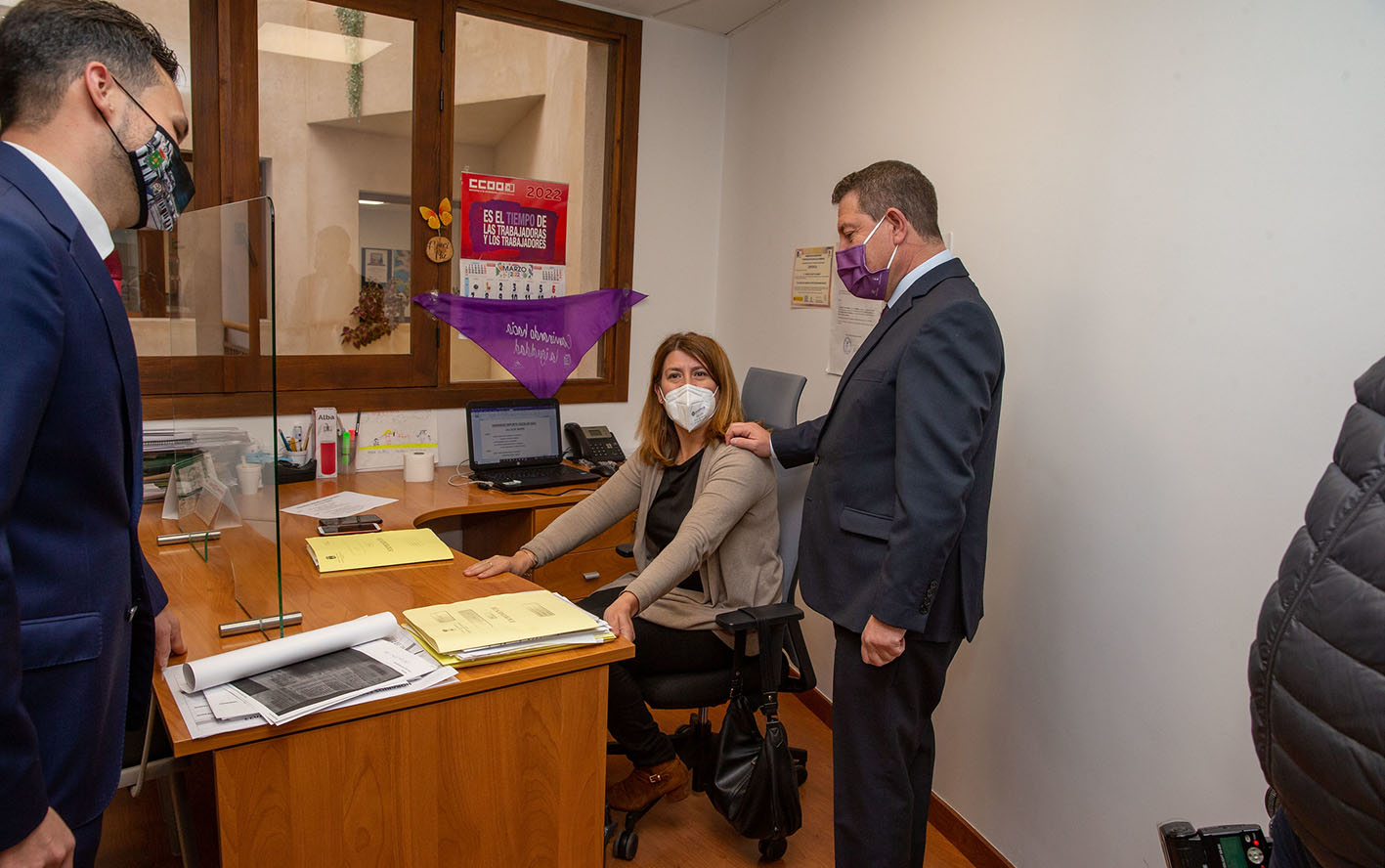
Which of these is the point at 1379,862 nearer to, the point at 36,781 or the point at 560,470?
the point at 36,781

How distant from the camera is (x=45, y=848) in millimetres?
1013

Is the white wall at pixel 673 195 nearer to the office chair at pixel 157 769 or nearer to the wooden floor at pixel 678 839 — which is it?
the wooden floor at pixel 678 839

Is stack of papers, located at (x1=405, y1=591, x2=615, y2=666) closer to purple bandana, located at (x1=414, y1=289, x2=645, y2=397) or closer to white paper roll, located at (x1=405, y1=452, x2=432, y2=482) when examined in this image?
white paper roll, located at (x1=405, y1=452, x2=432, y2=482)

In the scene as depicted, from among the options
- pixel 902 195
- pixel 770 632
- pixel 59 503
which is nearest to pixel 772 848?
pixel 770 632

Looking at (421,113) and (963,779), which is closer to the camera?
(963,779)

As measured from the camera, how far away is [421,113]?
3.25 m

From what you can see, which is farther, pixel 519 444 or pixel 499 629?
pixel 519 444

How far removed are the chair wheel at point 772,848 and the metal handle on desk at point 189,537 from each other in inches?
61.7

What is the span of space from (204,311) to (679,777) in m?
1.66

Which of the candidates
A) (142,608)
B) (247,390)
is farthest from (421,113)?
(142,608)

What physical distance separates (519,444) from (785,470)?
51.2 inches

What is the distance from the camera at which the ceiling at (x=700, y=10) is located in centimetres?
344

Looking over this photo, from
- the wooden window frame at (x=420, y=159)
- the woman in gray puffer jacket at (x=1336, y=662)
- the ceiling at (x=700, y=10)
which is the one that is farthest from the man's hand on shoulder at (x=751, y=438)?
the ceiling at (x=700, y=10)

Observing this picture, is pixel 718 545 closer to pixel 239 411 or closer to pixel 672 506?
pixel 672 506
